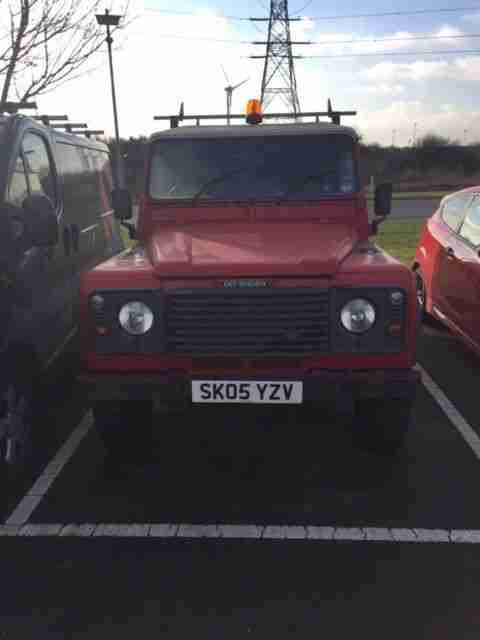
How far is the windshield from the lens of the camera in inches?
201

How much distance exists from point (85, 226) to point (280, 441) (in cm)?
303

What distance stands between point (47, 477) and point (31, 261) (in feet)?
4.50

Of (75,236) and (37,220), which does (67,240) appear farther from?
(37,220)

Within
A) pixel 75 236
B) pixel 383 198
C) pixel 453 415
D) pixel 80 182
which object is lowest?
pixel 453 415

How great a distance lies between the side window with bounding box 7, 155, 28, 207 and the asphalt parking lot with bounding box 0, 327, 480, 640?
1.71m

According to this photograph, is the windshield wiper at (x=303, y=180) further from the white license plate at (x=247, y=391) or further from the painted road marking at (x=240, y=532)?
the painted road marking at (x=240, y=532)

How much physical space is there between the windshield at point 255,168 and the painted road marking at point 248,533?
241cm

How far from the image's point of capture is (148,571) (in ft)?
10.9

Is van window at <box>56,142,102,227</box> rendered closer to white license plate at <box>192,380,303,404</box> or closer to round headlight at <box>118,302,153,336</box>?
round headlight at <box>118,302,153,336</box>

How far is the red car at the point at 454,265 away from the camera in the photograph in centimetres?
613

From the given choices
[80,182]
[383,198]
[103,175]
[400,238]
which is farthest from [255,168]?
[400,238]

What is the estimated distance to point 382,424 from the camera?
4.38 m

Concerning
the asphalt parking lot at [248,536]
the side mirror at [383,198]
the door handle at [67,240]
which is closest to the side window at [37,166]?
the door handle at [67,240]

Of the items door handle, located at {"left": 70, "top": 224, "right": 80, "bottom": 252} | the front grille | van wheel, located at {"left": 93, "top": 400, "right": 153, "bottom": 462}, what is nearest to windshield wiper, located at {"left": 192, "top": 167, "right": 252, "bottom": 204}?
door handle, located at {"left": 70, "top": 224, "right": 80, "bottom": 252}
